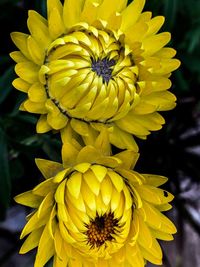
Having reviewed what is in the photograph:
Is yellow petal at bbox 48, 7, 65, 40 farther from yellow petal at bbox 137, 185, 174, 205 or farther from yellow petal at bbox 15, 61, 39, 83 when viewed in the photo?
yellow petal at bbox 137, 185, 174, 205

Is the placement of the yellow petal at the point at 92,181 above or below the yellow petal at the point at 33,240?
above

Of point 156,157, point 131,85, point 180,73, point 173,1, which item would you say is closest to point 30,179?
point 156,157

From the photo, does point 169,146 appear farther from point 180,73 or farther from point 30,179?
point 30,179

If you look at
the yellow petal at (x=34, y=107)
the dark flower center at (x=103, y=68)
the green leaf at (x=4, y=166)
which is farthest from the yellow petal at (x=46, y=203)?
the green leaf at (x=4, y=166)

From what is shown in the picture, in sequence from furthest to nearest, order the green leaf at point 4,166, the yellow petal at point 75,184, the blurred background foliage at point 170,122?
the blurred background foliage at point 170,122 < the green leaf at point 4,166 < the yellow petal at point 75,184

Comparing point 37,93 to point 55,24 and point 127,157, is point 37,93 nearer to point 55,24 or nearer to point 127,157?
point 55,24

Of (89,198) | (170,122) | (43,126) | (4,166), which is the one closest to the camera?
(89,198)

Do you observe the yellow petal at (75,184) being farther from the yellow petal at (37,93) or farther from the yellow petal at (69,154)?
the yellow petal at (37,93)

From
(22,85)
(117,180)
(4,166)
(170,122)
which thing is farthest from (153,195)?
(170,122)

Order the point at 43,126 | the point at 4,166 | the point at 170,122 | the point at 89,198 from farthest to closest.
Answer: the point at 170,122, the point at 4,166, the point at 43,126, the point at 89,198
